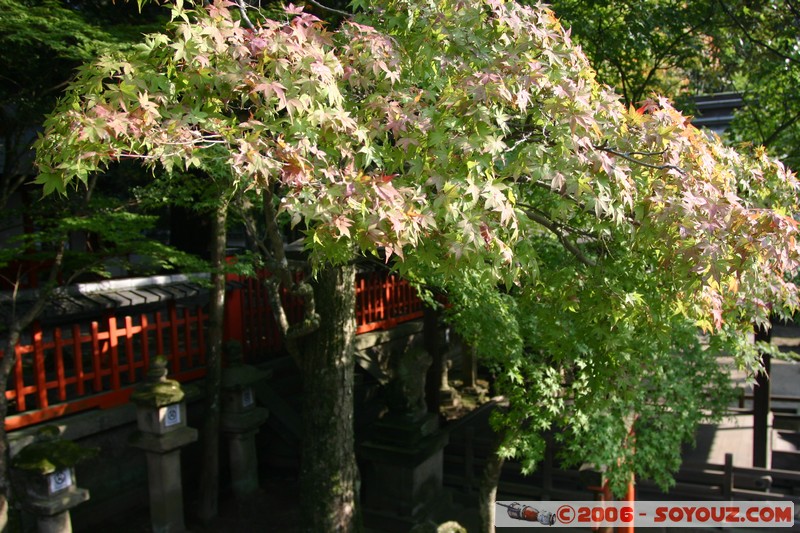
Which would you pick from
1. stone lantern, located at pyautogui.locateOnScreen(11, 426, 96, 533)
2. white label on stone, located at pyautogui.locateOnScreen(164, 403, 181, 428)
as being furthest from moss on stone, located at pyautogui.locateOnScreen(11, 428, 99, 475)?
white label on stone, located at pyautogui.locateOnScreen(164, 403, 181, 428)

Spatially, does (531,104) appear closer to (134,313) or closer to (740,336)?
(740,336)

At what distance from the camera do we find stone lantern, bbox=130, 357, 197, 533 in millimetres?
6281

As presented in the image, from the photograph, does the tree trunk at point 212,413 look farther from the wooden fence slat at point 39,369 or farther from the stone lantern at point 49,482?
the stone lantern at point 49,482

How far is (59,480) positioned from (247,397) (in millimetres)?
2609

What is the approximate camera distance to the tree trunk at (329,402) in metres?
6.20

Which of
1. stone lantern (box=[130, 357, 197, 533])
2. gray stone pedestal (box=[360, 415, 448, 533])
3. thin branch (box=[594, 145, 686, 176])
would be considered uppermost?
thin branch (box=[594, 145, 686, 176])

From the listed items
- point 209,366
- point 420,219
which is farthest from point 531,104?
point 209,366

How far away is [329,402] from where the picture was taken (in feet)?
20.4

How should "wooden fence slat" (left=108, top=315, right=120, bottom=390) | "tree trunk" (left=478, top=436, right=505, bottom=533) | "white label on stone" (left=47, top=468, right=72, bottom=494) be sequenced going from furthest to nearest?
"wooden fence slat" (left=108, top=315, right=120, bottom=390), "tree trunk" (left=478, top=436, right=505, bottom=533), "white label on stone" (left=47, top=468, right=72, bottom=494)

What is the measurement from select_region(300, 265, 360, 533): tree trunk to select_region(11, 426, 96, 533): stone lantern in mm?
2023

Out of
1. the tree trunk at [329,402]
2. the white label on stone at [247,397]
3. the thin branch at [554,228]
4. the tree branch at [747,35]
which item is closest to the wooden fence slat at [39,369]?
the white label on stone at [247,397]

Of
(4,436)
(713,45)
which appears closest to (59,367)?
(4,436)

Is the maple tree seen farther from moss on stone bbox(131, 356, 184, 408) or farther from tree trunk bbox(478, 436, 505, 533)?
moss on stone bbox(131, 356, 184, 408)

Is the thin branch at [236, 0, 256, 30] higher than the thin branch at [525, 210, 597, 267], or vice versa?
the thin branch at [236, 0, 256, 30]
